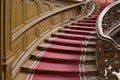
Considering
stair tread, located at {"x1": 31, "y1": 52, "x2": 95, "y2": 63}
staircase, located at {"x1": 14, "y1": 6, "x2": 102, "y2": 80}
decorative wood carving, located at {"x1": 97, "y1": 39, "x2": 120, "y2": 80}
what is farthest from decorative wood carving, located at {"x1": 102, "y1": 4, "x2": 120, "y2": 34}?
decorative wood carving, located at {"x1": 97, "y1": 39, "x2": 120, "y2": 80}

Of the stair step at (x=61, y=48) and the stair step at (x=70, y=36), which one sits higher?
the stair step at (x=70, y=36)

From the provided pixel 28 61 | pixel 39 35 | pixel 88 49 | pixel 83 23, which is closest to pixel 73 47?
pixel 88 49

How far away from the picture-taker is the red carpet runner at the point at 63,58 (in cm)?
408

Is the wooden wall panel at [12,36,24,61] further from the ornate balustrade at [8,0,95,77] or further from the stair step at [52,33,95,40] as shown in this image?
the stair step at [52,33,95,40]

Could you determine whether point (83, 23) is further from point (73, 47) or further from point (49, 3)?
point (73, 47)

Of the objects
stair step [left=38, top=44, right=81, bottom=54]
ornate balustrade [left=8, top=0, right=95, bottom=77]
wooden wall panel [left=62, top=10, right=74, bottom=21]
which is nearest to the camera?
ornate balustrade [left=8, top=0, right=95, bottom=77]

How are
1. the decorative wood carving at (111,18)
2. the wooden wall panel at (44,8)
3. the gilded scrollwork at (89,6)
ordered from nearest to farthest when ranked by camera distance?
the wooden wall panel at (44,8)
the decorative wood carving at (111,18)
the gilded scrollwork at (89,6)

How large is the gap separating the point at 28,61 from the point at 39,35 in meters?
0.88

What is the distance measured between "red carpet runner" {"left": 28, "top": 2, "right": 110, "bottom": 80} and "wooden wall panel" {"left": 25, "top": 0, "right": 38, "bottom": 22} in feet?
2.36

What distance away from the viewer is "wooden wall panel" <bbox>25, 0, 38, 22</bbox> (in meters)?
4.47

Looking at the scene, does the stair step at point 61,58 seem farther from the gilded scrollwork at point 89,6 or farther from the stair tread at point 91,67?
the gilded scrollwork at point 89,6

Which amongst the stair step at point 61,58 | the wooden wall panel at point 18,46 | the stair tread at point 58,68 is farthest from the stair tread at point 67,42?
the wooden wall panel at point 18,46

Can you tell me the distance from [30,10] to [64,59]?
1138 millimetres

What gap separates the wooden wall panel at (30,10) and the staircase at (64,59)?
2.21 feet
